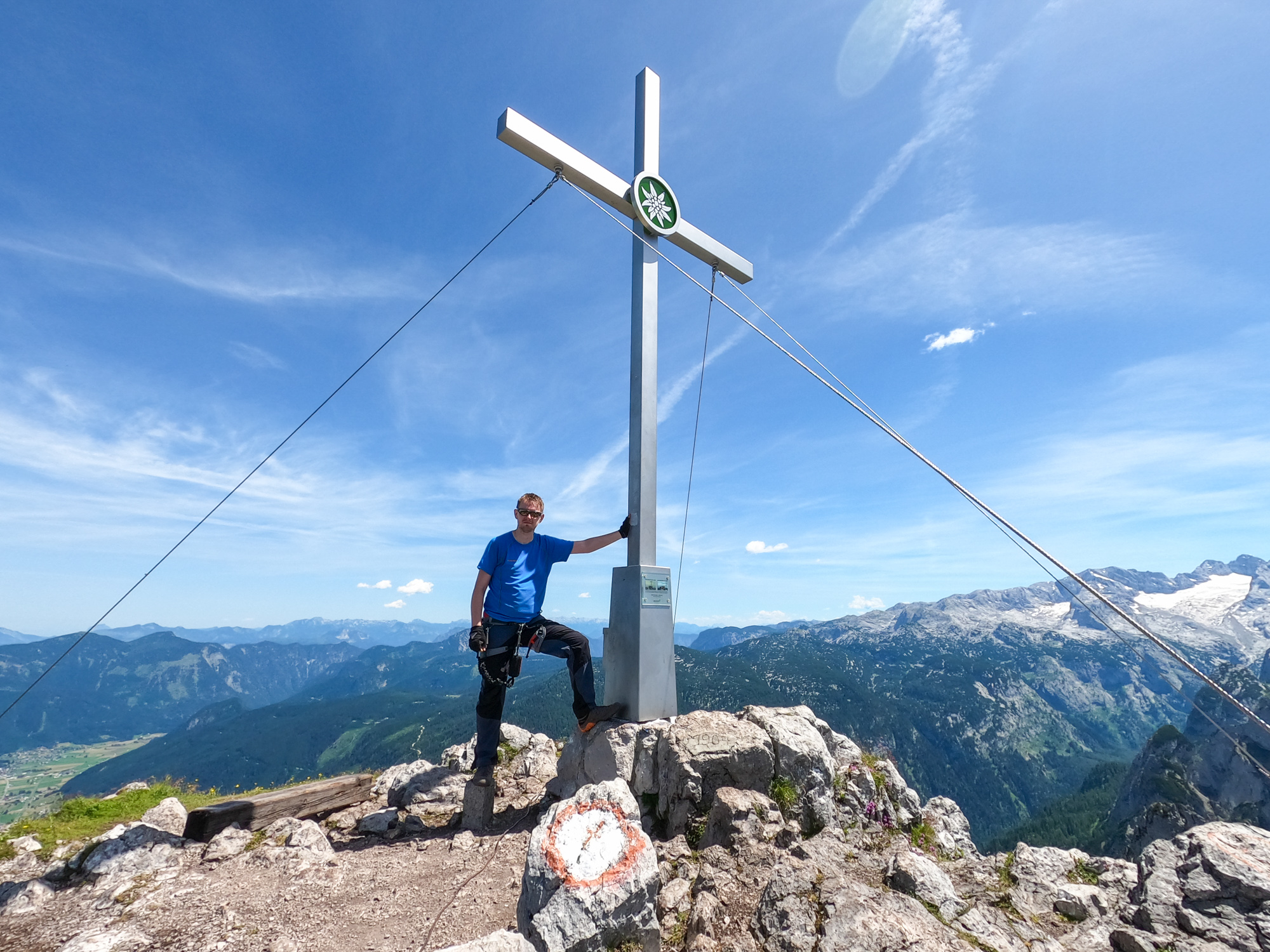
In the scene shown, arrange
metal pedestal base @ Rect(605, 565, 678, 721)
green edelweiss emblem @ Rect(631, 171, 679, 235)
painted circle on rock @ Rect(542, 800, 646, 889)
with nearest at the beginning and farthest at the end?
painted circle on rock @ Rect(542, 800, 646, 889) < metal pedestal base @ Rect(605, 565, 678, 721) < green edelweiss emblem @ Rect(631, 171, 679, 235)

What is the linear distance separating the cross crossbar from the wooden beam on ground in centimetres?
934

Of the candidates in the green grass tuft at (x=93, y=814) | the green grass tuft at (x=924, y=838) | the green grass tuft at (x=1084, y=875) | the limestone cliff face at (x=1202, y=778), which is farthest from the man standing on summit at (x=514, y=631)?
the limestone cliff face at (x=1202, y=778)

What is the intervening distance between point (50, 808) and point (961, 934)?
12.5m

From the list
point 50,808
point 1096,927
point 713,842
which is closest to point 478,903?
point 713,842

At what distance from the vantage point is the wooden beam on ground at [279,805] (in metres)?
7.31

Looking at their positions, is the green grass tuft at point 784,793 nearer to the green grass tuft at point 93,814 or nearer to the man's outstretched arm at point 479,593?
the man's outstretched arm at point 479,593

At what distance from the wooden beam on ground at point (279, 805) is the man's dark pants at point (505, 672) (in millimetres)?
2701

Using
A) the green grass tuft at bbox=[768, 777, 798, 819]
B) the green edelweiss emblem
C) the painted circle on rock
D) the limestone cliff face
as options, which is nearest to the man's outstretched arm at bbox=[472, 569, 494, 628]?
the painted circle on rock

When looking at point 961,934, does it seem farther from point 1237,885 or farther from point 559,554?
point 559,554

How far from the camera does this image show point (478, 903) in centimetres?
580

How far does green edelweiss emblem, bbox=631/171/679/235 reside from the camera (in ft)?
30.2

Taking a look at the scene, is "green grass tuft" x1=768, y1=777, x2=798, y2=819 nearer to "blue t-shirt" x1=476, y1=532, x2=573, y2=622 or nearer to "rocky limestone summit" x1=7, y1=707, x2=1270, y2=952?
"rocky limestone summit" x1=7, y1=707, x2=1270, y2=952

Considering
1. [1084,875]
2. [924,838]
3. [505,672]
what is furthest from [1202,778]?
[505,672]

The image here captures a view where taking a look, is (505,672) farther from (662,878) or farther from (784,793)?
(784,793)
